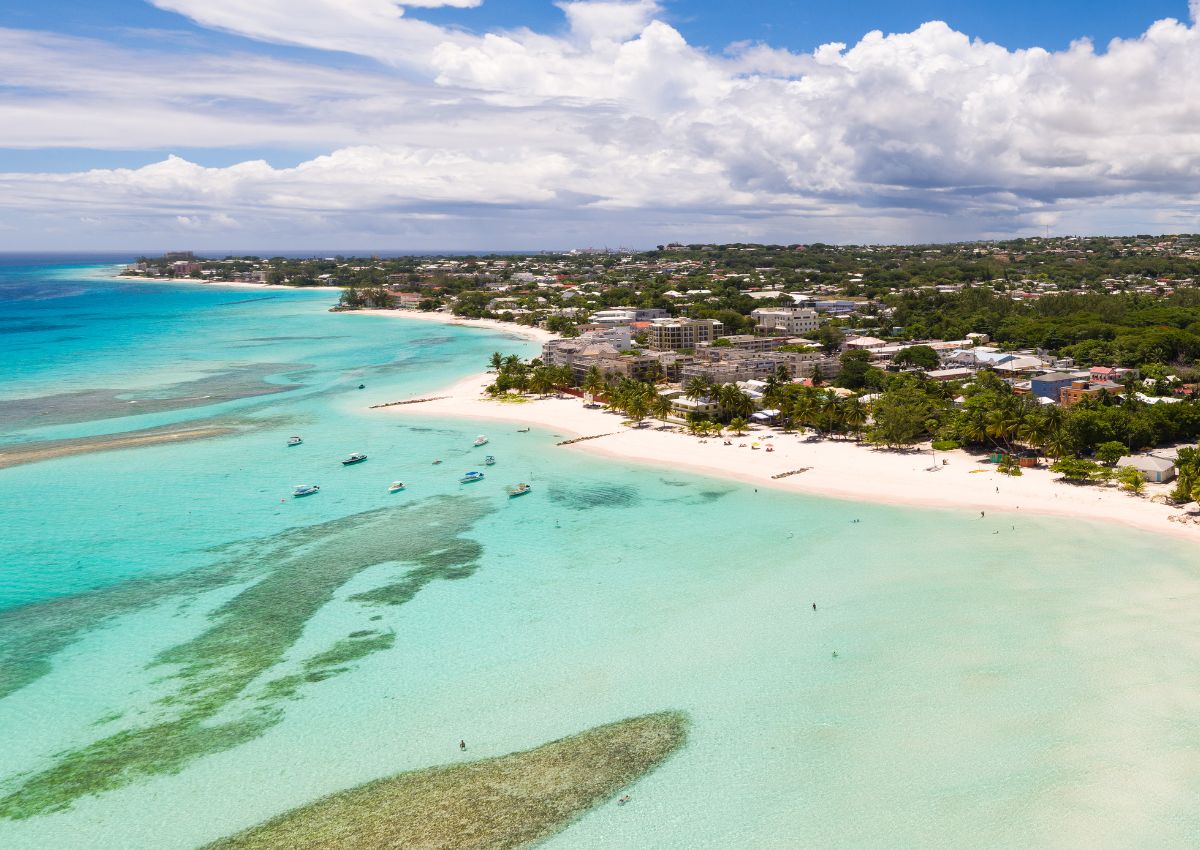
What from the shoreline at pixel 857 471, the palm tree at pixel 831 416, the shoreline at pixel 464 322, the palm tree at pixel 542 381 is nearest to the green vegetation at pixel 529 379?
the palm tree at pixel 542 381

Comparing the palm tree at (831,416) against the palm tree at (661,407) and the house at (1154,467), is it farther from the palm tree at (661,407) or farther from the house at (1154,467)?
the house at (1154,467)

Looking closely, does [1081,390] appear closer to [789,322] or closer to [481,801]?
[789,322]

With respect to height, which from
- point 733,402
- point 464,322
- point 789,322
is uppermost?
point 789,322

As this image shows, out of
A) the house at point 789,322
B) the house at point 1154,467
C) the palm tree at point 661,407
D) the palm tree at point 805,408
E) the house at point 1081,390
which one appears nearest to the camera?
the house at point 1154,467

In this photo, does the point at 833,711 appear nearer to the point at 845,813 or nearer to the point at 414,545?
the point at 845,813

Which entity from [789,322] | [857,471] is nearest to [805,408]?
[857,471]

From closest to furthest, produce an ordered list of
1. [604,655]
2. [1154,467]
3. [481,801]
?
[481,801]
[604,655]
[1154,467]
